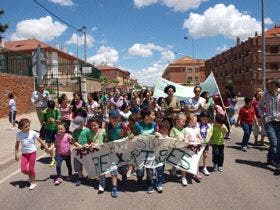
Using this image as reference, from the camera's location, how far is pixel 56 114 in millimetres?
10602

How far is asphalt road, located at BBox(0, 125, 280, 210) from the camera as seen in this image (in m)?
6.23

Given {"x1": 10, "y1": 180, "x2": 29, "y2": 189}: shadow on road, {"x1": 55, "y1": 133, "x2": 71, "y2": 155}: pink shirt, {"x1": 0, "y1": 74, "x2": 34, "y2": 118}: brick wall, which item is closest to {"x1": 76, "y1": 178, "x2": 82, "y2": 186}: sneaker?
{"x1": 55, "y1": 133, "x2": 71, "y2": 155}: pink shirt

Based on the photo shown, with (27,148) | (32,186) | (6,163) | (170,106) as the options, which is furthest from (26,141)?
(170,106)

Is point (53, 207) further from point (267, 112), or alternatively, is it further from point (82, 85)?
point (82, 85)

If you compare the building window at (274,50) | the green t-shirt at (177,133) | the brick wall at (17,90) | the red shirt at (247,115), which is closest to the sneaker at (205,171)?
the green t-shirt at (177,133)

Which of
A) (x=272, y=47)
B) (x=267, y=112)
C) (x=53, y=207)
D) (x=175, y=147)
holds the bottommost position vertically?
(x=53, y=207)

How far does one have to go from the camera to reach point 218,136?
8633 millimetres

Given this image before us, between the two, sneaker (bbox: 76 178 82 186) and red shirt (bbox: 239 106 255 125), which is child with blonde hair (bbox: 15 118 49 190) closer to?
sneaker (bbox: 76 178 82 186)

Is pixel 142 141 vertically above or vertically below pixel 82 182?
above

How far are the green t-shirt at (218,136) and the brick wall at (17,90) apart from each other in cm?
1814

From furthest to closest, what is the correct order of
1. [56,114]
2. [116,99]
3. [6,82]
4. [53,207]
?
[6,82], [116,99], [56,114], [53,207]

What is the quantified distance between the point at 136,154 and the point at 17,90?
2125cm

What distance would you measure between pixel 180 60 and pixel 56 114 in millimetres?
143006

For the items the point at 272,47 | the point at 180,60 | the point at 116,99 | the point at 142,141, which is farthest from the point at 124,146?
the point at 180,60
